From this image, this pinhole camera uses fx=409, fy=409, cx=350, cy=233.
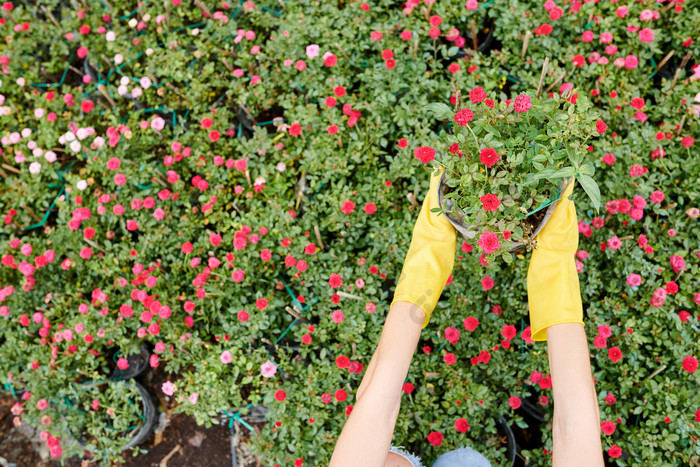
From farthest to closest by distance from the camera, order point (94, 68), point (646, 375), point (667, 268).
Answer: point (94, 68)
point (667, 268)
point (646, 375)

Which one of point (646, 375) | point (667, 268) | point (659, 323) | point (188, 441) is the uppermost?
point (667, 268)

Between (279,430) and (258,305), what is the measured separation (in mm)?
632

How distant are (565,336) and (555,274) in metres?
0.22

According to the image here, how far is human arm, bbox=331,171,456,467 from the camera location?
1.20 metres

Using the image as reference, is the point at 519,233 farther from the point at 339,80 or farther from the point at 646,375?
the point at 339,80

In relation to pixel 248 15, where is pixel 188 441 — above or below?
below

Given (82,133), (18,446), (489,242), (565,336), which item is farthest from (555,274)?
(18,446)

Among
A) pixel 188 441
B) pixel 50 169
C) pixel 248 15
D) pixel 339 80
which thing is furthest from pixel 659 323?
pixel 50 169

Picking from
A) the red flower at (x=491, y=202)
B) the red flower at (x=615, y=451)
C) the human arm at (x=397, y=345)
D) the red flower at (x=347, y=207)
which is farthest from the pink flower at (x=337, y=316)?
the red flower at (x=615, y=451)

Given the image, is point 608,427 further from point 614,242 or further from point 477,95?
point 477,95

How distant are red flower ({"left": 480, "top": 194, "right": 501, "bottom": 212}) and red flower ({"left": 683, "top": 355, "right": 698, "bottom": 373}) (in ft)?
3.82

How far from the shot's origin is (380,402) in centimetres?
124

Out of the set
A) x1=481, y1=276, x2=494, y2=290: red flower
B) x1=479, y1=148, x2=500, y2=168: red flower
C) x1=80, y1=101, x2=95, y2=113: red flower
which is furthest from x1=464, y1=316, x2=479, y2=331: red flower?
x1=80, y1=101, x2=95, y2=113: red flower

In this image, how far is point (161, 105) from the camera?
9.73ft
